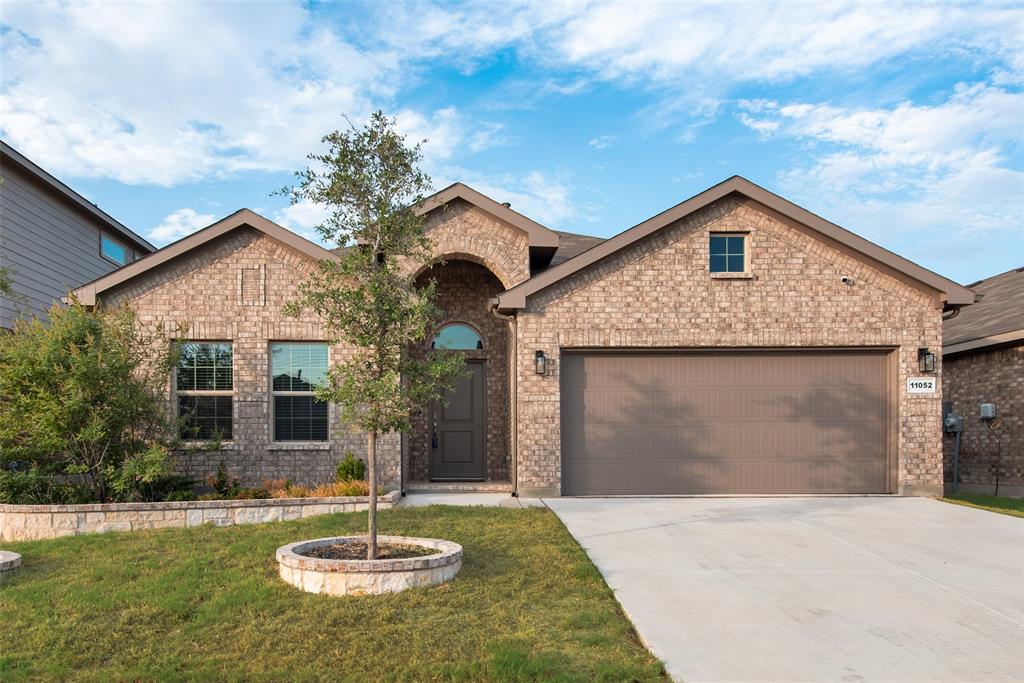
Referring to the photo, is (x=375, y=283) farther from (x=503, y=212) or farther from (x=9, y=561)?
(x=503, y=212)

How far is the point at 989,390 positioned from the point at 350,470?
11.8 metres

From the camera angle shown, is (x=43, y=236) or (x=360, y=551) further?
(x=43, y=236)

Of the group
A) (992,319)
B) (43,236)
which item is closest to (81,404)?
(43,236)

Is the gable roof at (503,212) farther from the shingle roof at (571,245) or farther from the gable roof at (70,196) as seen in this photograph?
the gable roof at (70,196)

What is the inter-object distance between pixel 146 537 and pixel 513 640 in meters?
5.48

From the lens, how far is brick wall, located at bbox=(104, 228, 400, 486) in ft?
38.6

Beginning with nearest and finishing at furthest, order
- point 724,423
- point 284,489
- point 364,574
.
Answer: point 364,574 < point 284,489 < point 724,423

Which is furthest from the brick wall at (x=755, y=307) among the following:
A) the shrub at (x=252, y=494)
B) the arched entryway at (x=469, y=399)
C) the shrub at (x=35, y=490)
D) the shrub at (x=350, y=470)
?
the shrub at (x=35, y=490)

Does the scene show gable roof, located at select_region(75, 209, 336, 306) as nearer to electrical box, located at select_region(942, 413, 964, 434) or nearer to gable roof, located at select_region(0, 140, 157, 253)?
gable roof, located at select_region(0, 140, 157, 253)

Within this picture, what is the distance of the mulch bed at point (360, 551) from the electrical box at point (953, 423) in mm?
11636

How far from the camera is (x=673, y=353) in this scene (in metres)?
12.1

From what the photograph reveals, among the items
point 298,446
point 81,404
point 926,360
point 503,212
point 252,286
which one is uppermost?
point 503,212

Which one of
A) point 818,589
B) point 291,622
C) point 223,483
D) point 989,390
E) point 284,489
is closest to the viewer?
point 291,622

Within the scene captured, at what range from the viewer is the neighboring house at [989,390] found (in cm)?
1327
